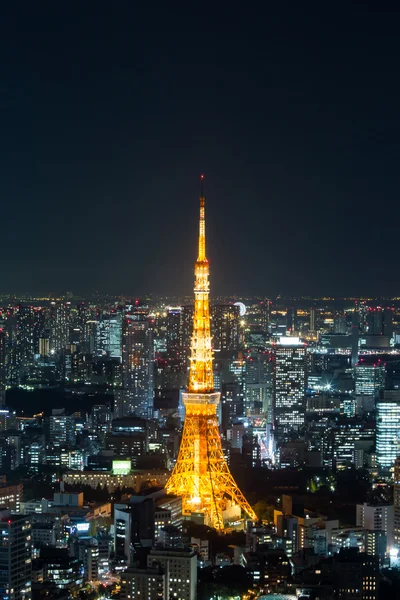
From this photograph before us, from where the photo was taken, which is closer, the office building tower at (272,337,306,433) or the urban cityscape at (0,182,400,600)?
the urban cityscape at (0,182,400,600)

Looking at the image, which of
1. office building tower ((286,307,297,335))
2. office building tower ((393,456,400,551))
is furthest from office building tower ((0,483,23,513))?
office building tower ((286,307,297,335))

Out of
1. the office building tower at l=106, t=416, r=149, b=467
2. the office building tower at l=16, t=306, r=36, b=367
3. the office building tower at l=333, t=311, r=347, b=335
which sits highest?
the office building tower at l=333, t=311, r=347, b=335

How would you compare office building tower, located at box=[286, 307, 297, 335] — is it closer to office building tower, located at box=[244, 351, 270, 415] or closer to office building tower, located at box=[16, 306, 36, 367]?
office building tower, located at box=[16, 306, 36, 367]

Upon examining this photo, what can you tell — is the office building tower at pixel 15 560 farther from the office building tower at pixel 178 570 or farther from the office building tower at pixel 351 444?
the office building tower at pixel 351 444

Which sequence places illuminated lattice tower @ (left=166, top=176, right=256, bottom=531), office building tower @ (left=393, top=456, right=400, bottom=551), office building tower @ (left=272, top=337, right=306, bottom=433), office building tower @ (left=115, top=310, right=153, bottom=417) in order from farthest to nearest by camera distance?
office building tower @ (left=115, top=310, right=153, bottom=417)
office building tower @ (left=272, top=337, right=306, bottom=433)
illuminated lattice tower @ (left=166, top=176, right=256, bottom=531)
office building tower @ (left=393, top=456, right=400, bottom=551)

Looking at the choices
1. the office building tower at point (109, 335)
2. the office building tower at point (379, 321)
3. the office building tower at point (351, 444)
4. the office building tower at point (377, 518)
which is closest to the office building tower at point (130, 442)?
the office building tower at point (351, 444)

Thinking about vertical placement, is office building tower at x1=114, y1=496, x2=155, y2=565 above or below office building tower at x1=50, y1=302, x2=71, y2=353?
below

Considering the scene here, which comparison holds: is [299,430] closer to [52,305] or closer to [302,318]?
[52,305]

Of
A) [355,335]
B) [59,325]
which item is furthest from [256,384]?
[355,335]
